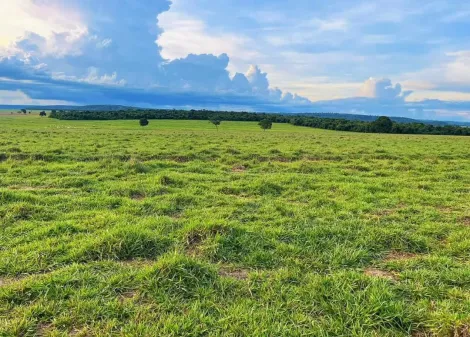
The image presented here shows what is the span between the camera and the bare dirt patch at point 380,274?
488cm

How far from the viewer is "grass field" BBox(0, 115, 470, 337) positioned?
150 inches

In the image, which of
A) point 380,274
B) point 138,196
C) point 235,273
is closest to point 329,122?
point 138,196

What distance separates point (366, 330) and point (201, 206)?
524cm

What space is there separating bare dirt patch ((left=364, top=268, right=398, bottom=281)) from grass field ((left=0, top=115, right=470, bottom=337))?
43 millimetres

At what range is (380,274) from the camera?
5059 millimetres

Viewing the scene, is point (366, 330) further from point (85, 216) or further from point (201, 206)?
point (85, 216)

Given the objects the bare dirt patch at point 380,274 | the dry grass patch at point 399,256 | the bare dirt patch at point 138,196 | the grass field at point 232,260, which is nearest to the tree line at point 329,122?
the bare dirt patch at point 138,196

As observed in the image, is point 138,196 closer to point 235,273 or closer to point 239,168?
point 235,273

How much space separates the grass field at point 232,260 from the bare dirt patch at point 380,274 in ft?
0.14

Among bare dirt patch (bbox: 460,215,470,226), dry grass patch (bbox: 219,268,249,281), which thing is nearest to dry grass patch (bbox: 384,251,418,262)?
dry grass patch (bbox: 219,268,249,281)

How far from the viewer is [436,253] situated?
5.78 metres

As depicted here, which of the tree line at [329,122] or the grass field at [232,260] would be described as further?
the tree line at [329,122]

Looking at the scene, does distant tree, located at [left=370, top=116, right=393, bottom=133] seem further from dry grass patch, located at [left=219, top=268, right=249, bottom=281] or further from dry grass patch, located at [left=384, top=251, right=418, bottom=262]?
dry grass patch, located at [left=219, top=268, right=249, bottom=281]

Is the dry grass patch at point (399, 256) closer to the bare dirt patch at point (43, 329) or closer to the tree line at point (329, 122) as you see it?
the bare dirt patch at point (43, 329)
